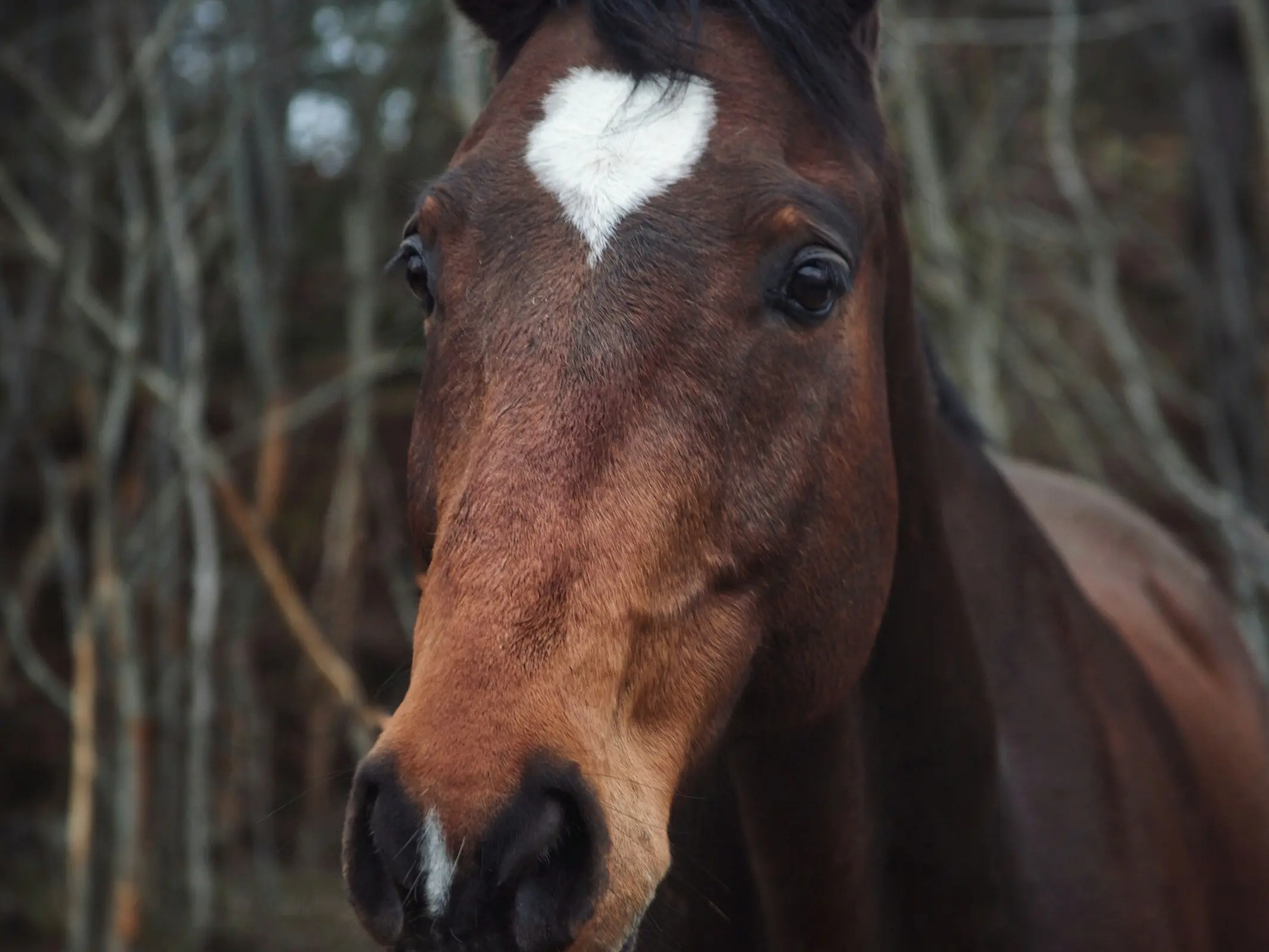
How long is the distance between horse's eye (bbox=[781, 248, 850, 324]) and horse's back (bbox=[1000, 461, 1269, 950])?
119cm

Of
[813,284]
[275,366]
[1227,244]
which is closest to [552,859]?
[813,284]

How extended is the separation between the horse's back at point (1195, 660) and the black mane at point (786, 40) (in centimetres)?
118

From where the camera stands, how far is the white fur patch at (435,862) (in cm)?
110

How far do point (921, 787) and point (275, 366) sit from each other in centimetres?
300

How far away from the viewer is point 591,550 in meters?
1.27

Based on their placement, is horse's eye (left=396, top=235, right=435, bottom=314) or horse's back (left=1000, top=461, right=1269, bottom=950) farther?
horse's back (left=1000, top=461, right=1269, bottom=950)

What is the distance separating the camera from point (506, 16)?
5.98ft

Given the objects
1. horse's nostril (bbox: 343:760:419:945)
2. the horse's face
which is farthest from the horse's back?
horse's nostril (bbox: 343:760:419:945)

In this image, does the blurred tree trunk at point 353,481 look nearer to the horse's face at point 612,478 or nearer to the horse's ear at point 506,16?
the horse's ear at point 506,16

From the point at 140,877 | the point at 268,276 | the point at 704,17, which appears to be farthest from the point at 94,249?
the point at 704,17

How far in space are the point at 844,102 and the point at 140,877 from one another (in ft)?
10.4

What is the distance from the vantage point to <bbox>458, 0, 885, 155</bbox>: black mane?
5.04 feet

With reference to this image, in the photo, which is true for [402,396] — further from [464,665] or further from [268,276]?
[464,665]

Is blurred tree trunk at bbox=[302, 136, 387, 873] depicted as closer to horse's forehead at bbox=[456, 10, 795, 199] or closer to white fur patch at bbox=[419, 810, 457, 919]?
horse's forehead at bbox=[456, 10, 795, 199]
